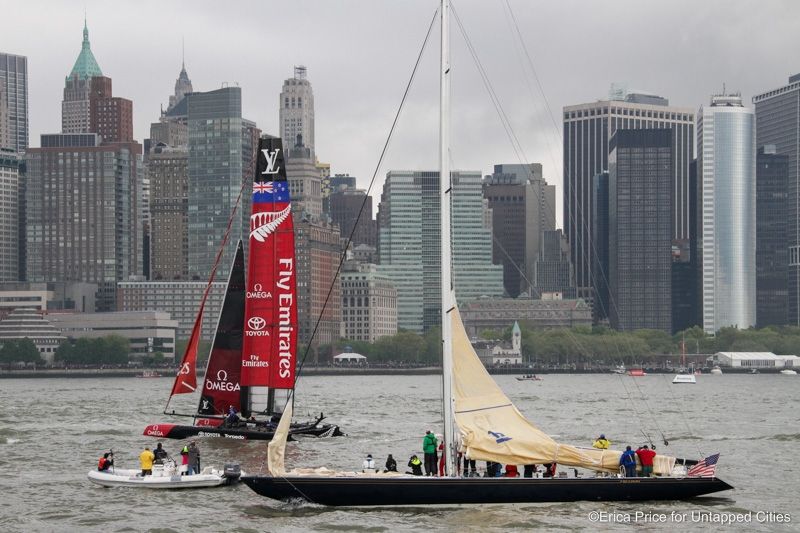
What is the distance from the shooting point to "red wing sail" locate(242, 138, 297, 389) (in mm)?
66688

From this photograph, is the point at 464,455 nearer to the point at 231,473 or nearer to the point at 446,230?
the point at 446,230

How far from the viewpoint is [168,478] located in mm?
50344

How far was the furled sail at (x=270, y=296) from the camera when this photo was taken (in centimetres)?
6669

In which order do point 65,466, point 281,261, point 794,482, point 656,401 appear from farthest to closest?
point 656,401, point 281,261, point 65,466, point 794,482

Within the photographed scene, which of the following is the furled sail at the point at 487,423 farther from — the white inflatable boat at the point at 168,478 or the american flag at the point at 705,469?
the white inflatable boat at the point at 168,478

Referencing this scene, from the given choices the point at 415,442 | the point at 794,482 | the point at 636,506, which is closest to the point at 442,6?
the point at 636,506

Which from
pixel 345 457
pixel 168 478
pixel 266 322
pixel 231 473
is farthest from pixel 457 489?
pixel 266 322

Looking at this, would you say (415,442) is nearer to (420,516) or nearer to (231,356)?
(231,356)

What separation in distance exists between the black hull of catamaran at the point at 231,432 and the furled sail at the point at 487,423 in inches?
869

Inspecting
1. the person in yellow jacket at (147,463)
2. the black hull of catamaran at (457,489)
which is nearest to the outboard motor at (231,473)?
the person in yellow jacket at (147,463)

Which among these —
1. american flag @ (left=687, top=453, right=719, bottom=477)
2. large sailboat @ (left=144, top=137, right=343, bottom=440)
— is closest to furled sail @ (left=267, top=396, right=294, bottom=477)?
american flag @ (left=687, top=453, right=719, bottom=477)

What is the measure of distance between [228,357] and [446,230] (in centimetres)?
2980

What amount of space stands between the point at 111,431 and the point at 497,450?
41564mm

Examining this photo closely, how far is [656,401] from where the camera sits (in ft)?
427
